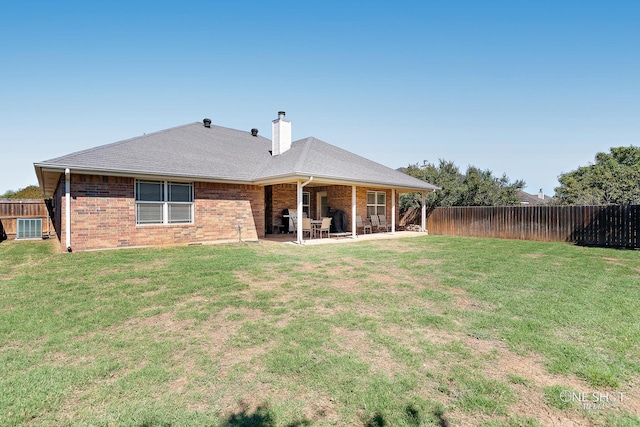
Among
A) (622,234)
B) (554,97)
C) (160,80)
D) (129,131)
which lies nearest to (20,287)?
(160,80)

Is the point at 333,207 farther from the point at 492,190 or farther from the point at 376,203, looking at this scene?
the point at 492,190

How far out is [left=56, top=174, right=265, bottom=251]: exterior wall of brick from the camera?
10.5 metres

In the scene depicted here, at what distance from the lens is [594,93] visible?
45.3 feet

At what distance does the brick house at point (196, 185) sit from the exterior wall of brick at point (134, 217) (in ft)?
0.10

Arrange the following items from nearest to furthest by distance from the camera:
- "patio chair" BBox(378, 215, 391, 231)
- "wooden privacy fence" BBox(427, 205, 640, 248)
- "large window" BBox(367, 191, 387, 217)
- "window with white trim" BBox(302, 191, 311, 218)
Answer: "wooden privacy fence" BBox(427, 205, 640, 248), "window with white trim" BBox(302, 191, 311, 218), "patio chair" BBox(378, 215, 391, 231), "large window" BBox(367, 191, 387, 217)

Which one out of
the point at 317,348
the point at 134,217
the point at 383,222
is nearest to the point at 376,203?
the point at 383,222

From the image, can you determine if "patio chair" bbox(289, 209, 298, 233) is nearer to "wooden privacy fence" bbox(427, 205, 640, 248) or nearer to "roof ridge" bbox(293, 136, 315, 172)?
"roof ridge" bbox(293, 136, 315, 172)

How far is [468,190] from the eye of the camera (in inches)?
881

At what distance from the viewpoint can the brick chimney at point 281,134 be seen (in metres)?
16.7

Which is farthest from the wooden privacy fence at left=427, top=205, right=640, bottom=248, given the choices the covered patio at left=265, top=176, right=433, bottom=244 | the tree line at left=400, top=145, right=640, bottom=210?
the tree line at left=400, top=145, right=640, bottom=210

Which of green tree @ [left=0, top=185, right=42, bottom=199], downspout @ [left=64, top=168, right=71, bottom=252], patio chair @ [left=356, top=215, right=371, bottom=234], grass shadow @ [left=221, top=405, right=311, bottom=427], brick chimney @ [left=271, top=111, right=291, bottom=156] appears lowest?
grass shadow @ [left=221, top=405, right=311, bottom=427]

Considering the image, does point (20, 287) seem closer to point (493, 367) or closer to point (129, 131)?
point (493, 367)

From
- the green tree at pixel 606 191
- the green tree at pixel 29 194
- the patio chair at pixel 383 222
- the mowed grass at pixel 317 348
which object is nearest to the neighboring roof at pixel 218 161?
the patio chair at pixel 383 222

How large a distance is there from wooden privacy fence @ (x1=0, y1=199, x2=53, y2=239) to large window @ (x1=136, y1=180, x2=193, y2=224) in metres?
9.55
